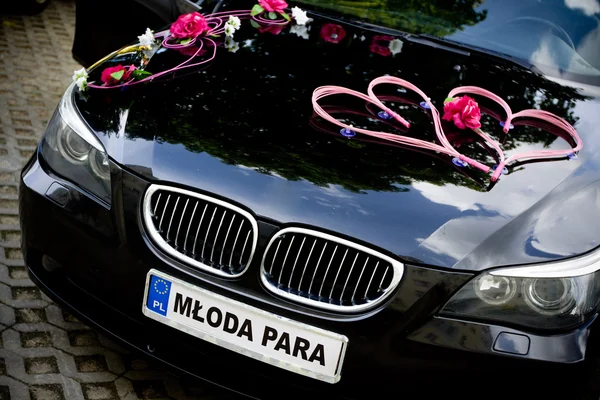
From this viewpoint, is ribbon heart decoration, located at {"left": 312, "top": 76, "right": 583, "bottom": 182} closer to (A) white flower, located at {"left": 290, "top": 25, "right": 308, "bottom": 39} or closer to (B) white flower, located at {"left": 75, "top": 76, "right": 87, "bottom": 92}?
(A) white flower, located at {"left": 290, "top": 25, "right": 308, "bottom": 39}

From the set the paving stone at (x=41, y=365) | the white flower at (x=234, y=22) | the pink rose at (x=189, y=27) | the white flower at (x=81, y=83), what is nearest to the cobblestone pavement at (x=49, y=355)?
the paving stone at (x=41, y=365)

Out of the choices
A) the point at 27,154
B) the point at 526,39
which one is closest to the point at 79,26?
the point at 27,154

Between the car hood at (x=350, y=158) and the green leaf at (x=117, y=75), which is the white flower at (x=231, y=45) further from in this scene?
the green leaf at (x=117, y=75)

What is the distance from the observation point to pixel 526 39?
337 cm

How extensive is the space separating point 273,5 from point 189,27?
1.40 feet

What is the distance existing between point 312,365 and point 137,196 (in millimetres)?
705

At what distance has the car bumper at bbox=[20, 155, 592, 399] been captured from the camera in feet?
6.91

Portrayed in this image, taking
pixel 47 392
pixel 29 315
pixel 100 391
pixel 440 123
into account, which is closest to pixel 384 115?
pixel 440 123

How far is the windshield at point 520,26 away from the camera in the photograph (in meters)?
3.31

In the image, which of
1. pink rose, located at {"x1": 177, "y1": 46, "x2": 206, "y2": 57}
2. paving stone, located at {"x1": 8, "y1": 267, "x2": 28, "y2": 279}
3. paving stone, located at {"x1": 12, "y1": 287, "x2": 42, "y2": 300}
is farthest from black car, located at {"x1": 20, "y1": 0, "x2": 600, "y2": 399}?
paving stone, located at {"x1": 8, "y1": 267, "x2": 28, "y2": 279}

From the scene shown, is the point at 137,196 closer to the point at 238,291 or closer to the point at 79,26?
the point at 238,291

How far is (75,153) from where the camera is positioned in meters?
2.52

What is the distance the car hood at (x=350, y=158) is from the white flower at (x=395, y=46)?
137 millimetres

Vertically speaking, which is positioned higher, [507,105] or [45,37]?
[507,105]
